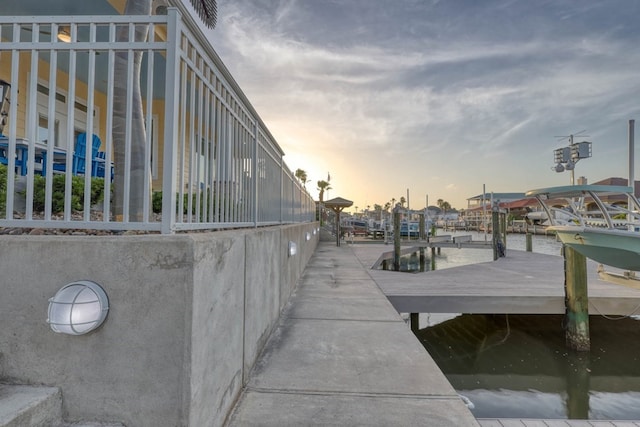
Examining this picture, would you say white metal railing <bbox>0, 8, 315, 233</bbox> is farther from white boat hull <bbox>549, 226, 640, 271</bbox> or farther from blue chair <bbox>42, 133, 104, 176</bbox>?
white boat hull <bbox>549, 226, 640, 271</bbox>

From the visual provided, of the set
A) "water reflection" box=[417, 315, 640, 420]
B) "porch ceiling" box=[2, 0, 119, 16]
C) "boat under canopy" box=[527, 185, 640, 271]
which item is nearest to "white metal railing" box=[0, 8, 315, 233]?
"porch ceiling" box=[2, 0, 119, 16]

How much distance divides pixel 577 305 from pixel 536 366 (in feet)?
5.07

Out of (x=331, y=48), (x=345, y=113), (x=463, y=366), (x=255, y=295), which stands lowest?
(x=463, y=366)

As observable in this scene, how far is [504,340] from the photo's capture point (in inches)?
276

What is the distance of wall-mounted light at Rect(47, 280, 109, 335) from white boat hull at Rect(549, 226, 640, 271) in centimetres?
786

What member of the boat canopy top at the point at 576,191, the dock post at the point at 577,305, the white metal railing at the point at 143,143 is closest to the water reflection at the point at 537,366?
the dock post at the point at 577,305

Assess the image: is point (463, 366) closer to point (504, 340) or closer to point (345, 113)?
point (504, 340)

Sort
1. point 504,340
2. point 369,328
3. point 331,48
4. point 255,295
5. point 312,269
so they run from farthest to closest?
point 331,48, point 312,269, point 504,340, point 369,328, point 255,295

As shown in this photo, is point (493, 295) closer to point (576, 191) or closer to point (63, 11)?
point (576, 191)

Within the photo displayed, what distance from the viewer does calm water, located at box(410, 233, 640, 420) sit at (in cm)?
446

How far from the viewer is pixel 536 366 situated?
18.5 feet

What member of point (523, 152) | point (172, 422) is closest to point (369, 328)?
point (172, 422)

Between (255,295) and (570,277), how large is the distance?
6708 millimetres

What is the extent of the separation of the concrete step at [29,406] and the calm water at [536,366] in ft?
16.4
